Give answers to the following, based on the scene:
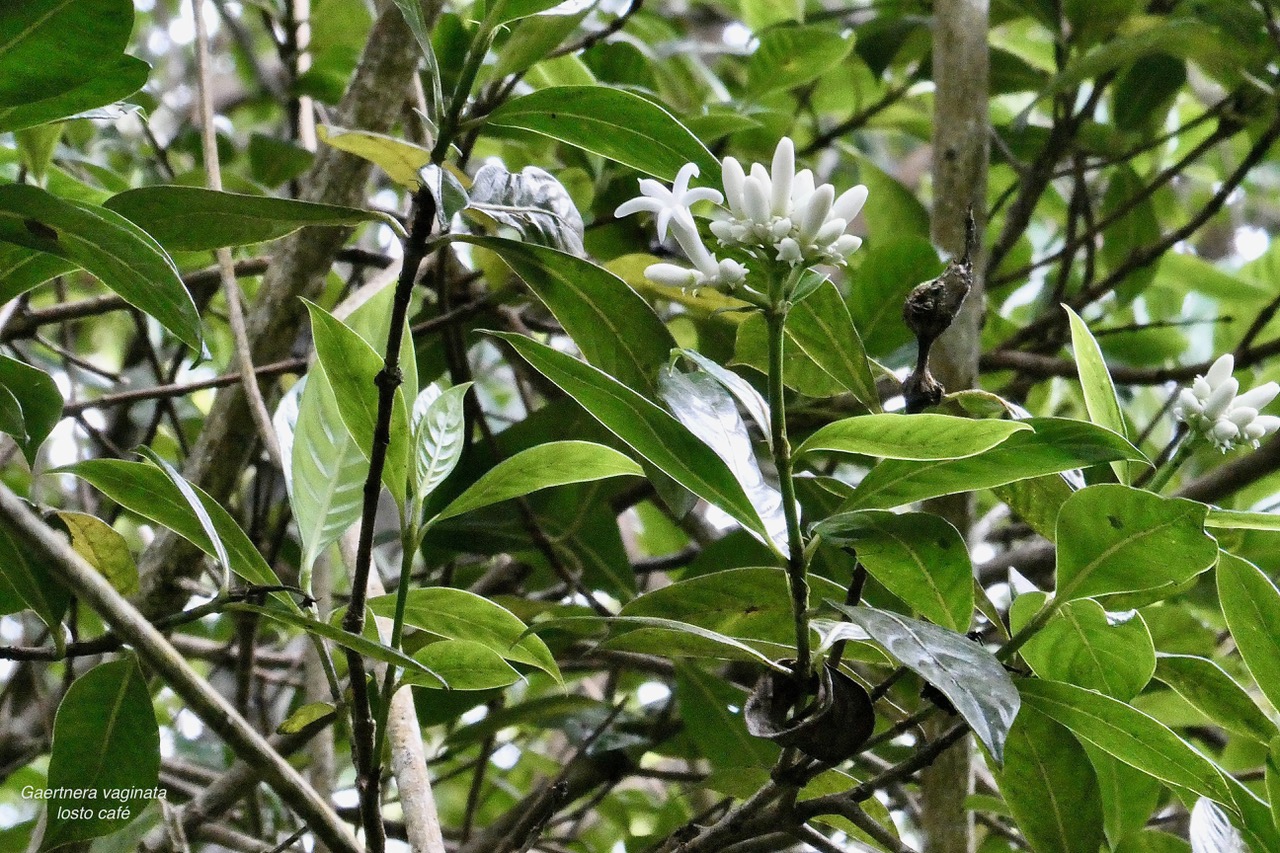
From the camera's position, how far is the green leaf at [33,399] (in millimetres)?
616

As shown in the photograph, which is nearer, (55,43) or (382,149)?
(55,43)

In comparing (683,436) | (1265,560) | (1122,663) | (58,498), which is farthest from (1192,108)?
(58,498)

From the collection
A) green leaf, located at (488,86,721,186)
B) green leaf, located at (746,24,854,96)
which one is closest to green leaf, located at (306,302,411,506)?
green leaf, located at (488,86,721,186)

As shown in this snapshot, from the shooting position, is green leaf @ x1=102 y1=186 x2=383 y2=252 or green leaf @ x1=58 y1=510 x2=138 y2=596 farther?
green leaf @ x1=58 y1=510 x2=138 y2=596

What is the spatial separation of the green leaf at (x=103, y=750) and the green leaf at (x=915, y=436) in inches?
15.5

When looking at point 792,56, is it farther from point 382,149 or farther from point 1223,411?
point 1223,411

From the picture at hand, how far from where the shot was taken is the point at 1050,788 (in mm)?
630

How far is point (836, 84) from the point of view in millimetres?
1505

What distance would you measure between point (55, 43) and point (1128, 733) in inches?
22.7

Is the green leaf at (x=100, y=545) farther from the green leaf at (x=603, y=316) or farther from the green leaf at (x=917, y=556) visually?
the green leaf at (x=917, y=556)

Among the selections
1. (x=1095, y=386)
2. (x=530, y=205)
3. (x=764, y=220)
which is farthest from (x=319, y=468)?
(x=1095, y=386)

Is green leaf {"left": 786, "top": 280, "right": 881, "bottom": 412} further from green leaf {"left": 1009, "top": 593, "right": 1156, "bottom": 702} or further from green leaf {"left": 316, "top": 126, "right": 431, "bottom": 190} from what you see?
green leaf {"left": 316, "top": 126, "right": 431, "bottom": 190}

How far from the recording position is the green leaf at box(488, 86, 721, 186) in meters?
0.57

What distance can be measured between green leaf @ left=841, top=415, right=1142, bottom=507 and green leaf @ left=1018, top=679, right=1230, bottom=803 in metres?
0.10
